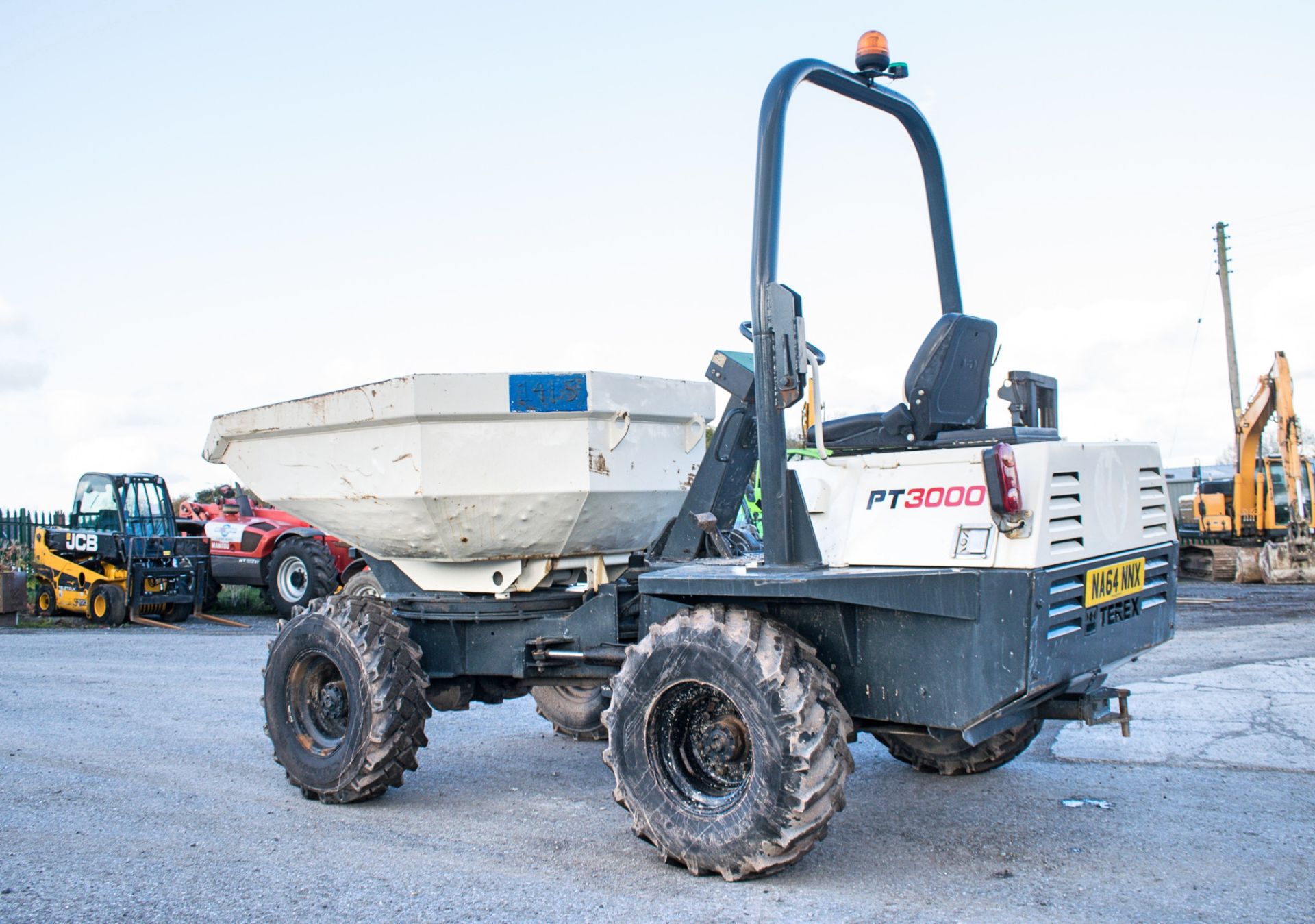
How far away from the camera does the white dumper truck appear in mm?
3879

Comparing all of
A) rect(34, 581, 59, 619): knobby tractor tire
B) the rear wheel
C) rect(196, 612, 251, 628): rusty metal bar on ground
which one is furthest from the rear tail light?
rect(34, 581, 59, 619): knobby tractor tire

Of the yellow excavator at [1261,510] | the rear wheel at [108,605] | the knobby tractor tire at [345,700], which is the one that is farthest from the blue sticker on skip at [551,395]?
the yellow excavator at [1261,510]

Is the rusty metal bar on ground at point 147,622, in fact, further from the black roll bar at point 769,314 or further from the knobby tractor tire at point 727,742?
the black roll bar at point 769,314

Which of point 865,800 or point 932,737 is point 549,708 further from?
point 932,737

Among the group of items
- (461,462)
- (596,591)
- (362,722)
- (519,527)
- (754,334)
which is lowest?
(362,722)

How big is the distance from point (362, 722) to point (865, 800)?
249cm

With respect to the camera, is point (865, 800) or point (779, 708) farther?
point (865, 800)

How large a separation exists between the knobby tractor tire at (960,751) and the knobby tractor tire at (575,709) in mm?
1873

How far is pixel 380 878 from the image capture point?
420 centimetres

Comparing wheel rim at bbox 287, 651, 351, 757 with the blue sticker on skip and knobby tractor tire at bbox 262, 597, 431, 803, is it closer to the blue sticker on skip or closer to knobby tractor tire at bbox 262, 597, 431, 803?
knobby tractor tire at bbox 262, 597, 431, 803

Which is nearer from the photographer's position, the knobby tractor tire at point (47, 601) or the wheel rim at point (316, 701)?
the wheel rim at point (316, 701)

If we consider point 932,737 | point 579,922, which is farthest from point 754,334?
point 579,922

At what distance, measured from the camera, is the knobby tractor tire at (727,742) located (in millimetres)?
3900

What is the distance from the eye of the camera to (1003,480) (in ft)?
12.2
